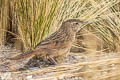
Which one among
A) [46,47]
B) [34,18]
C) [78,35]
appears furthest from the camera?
[78,35]

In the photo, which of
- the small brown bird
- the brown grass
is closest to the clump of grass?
the brown grass

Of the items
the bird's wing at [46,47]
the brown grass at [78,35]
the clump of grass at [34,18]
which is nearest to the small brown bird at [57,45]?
the bird's wing at [46,47]

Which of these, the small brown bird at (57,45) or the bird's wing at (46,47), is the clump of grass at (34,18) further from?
the bird's wing at (46,47)

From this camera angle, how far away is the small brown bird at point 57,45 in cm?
261

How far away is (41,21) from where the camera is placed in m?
3.24

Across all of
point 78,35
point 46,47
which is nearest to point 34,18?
point 78,35

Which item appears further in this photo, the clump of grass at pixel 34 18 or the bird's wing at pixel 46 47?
the clump of grass at pixel 34 18

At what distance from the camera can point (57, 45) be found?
104 inches

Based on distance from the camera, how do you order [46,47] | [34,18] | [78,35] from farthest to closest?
[78,35] → [34,18] → [46,47]

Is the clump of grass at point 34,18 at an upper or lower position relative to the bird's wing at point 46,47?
upper

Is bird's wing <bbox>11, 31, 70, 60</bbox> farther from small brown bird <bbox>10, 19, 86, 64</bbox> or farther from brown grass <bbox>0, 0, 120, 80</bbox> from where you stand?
brown grass <bbox>0, 0, 120, 80</bbox>

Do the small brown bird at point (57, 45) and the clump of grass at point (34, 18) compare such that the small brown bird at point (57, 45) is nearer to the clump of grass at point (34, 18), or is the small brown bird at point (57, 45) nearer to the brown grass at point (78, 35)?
the brown grass at point (78, 35)

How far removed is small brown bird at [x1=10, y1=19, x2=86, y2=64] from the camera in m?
2.61

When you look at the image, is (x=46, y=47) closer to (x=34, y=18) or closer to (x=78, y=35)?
(x=34, y=18)
